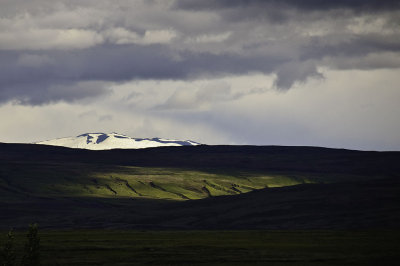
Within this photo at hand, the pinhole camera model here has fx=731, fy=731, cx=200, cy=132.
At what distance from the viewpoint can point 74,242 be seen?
128 metres

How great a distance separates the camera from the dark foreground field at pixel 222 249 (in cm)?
10181

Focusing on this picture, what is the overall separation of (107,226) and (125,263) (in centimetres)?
9934

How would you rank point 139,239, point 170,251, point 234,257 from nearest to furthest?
1. point 234,257
2. point 170,251
3. point 139,239

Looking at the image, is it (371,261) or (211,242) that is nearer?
(371,261)

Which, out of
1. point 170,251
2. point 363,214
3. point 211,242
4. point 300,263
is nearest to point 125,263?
point 170,251

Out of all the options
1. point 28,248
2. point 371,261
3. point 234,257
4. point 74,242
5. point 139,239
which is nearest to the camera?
point 28,248

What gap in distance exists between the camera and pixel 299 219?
194 metres

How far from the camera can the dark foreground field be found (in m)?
102

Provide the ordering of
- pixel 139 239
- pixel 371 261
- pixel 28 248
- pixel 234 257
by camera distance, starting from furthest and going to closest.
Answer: pixel 139 239 < pixel 234 257 < pixel 371 261 < pixel 28 248

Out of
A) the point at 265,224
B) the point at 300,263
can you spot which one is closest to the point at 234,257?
the point at 300,263

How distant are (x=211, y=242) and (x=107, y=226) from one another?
73.4 meters

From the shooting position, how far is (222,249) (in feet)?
386

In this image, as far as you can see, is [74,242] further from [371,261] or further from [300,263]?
[371,261]

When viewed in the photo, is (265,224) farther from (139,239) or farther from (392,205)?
(139,239)
